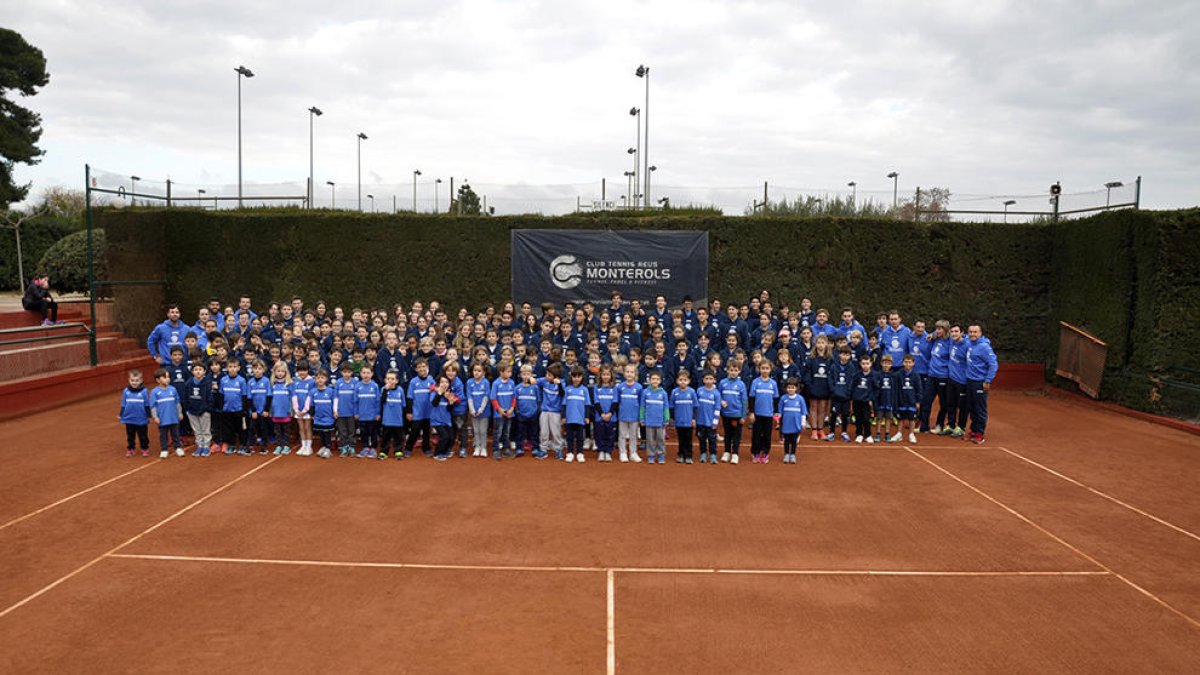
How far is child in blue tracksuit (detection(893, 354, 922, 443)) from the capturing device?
11.4 metres

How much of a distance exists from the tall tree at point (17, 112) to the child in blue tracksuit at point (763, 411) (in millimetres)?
36880

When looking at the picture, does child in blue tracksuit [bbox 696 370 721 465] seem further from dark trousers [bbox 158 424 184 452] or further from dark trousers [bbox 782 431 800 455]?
dark trousers [bbox 158 424 184 452]

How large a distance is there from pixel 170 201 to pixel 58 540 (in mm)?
12995

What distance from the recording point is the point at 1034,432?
39.6ft

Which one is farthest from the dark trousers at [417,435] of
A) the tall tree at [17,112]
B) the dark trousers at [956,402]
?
the tall tree at [17,112]

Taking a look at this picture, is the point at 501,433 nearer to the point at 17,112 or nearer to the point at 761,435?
the point at 761,435

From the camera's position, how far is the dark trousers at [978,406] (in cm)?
1127

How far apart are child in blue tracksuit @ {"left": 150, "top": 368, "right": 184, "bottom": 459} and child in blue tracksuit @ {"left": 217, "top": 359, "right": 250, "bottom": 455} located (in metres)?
0.58

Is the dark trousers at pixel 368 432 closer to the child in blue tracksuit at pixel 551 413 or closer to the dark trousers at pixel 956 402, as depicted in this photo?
the child in blue tracksuit at pixel 551 413

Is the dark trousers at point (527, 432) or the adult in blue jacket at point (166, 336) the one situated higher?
the adult in blue jacket at point (166, 336)

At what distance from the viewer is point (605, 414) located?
10.1 meters

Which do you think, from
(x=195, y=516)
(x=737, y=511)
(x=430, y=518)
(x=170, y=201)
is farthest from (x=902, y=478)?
(x=170, y=201)

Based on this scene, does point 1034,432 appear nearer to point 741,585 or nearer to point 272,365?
point 741,585

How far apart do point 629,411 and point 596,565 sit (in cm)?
381
